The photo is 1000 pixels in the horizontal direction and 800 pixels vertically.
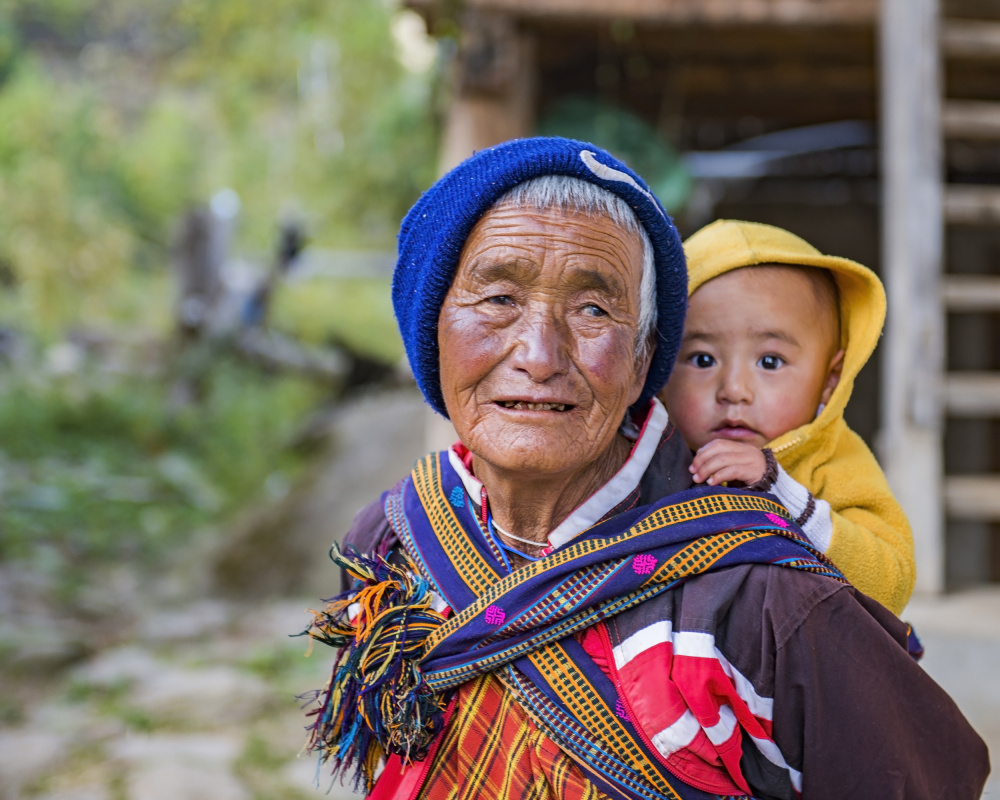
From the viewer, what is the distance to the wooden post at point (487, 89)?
399cm

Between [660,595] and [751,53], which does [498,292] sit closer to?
[660,595]

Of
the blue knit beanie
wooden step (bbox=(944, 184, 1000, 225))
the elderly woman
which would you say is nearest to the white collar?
the elderly woman

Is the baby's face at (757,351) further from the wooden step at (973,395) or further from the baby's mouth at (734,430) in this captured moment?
the wooden step at (973,395)

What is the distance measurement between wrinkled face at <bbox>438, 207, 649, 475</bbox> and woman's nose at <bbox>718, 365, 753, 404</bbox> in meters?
0.23

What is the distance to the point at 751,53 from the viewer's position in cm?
525

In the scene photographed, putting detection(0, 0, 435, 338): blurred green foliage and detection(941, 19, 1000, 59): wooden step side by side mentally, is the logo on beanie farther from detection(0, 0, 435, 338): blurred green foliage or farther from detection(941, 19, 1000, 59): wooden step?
detection(0, 0, 435, 338): blurred green foliage

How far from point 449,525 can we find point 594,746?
0.42 meters

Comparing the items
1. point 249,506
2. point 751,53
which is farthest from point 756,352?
point 249,506

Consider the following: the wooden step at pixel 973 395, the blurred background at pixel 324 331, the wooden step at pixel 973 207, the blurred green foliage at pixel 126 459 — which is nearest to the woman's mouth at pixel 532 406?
the blurred background at pixel 324 331

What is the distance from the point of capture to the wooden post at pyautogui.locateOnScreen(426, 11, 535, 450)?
13.1 ft

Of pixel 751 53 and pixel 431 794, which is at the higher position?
pixel 751 53

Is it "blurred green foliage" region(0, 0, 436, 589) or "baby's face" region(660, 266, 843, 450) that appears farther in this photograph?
"blurred green foliage" region(0, 0, 436, 589)

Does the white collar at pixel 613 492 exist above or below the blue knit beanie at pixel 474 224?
below

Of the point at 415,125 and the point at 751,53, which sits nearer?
the point at 751,53
